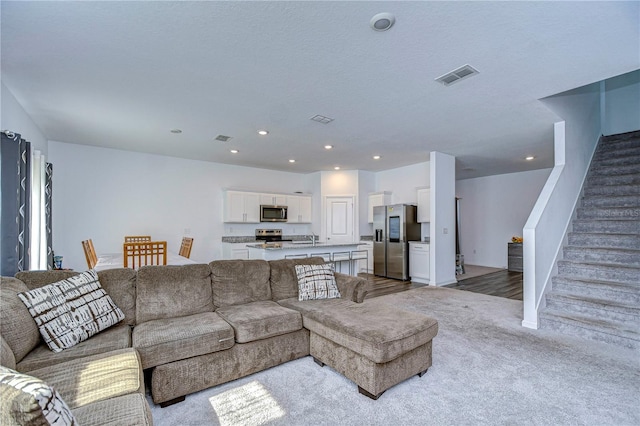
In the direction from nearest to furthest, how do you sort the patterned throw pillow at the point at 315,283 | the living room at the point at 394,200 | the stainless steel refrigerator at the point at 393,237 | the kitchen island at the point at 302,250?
the living room at the point at 394,200
the patterned throw pillow at the point at 315,283
the kitchen island at the point at 302,250
the stainless steel refrigerator at the point at 393,237

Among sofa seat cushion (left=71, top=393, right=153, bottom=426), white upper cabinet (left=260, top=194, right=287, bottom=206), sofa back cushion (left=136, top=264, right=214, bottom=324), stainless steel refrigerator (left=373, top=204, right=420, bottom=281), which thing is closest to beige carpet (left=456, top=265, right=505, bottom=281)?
stainless steel refrigerator (left=373, top=204, right=420, bottom=281)

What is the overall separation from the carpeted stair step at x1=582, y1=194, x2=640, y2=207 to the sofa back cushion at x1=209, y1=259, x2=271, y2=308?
4.97 metres

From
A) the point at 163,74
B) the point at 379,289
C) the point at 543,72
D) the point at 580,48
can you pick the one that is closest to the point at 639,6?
the point at 580,48

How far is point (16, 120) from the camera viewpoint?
3.39m

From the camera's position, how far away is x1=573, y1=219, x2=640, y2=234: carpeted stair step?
12.7 feet

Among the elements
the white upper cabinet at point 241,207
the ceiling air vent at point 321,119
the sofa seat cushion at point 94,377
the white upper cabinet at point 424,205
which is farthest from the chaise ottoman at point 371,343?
the white upper cabinet at point 241,207

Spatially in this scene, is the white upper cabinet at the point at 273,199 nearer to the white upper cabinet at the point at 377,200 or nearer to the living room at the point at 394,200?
the living room at the point at 394,200

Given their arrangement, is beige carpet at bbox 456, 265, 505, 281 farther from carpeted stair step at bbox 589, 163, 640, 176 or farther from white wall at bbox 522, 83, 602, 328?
carpeted stair step at bbox 589, 163, 640, 176

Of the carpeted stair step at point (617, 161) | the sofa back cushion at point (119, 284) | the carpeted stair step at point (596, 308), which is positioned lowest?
the carpeted stair step at point (596, 308)

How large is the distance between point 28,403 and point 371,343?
174 centimetres

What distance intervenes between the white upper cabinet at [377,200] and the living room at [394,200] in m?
0.17

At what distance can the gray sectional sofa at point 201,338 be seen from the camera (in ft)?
5.38

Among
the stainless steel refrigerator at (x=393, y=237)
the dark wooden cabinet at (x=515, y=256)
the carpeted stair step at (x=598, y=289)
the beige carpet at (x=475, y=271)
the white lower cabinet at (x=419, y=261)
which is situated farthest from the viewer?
the dark wooden cabinet at (x=515, y=256)

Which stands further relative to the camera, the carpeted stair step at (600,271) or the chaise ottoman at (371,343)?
the carpeted stair step at (600,271)
